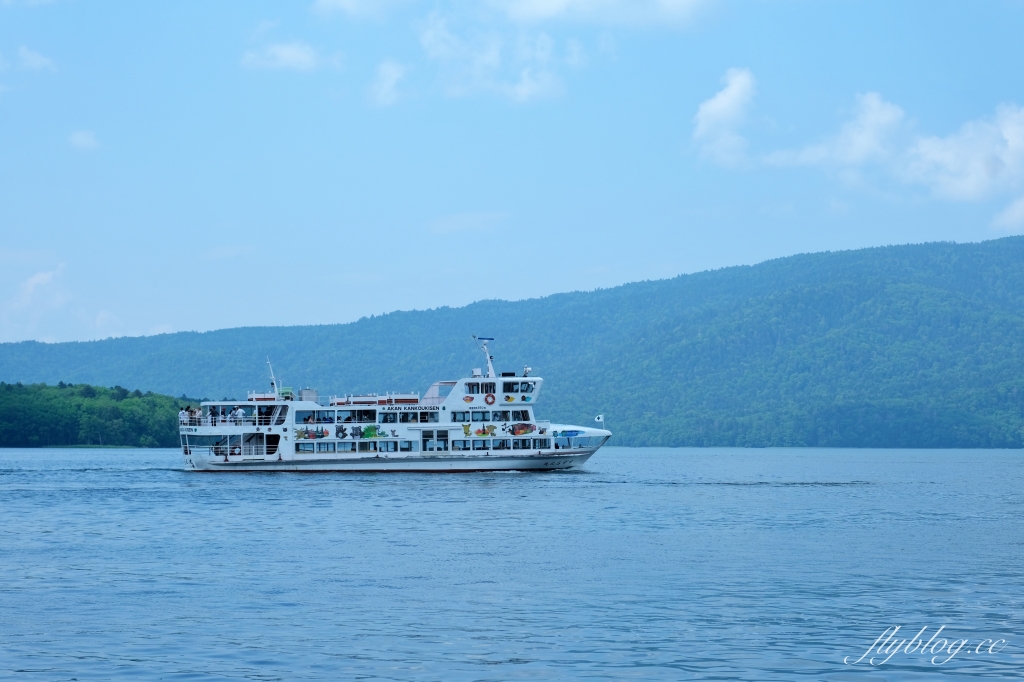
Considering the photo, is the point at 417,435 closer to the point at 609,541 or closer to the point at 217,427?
the point at 217,427

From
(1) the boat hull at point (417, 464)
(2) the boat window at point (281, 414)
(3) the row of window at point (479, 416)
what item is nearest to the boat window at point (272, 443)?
(1) the boat hull at point (417, 464)

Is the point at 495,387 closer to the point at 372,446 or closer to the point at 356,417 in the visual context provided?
the point at 372,446

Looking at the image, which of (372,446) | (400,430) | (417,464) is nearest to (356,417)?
(372,446)

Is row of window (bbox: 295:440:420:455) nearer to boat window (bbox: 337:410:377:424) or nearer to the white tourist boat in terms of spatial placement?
the white tourist boat

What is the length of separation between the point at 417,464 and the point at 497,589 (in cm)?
5759

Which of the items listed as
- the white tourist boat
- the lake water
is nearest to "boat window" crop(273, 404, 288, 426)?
the white tourist boat

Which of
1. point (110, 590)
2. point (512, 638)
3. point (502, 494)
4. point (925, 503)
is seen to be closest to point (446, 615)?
point (512, 638)

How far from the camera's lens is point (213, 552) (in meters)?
44.3

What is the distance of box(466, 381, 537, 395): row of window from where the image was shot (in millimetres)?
91312

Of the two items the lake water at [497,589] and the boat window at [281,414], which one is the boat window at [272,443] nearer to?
the boat window at [281,414]

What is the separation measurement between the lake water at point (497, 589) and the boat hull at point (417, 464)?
74.3 feet

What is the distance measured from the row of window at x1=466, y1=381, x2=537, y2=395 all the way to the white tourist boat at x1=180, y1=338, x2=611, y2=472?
0.22 feet

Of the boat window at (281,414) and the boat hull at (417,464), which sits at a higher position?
the boat window at (281,414)

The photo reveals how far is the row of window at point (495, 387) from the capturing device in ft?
300
